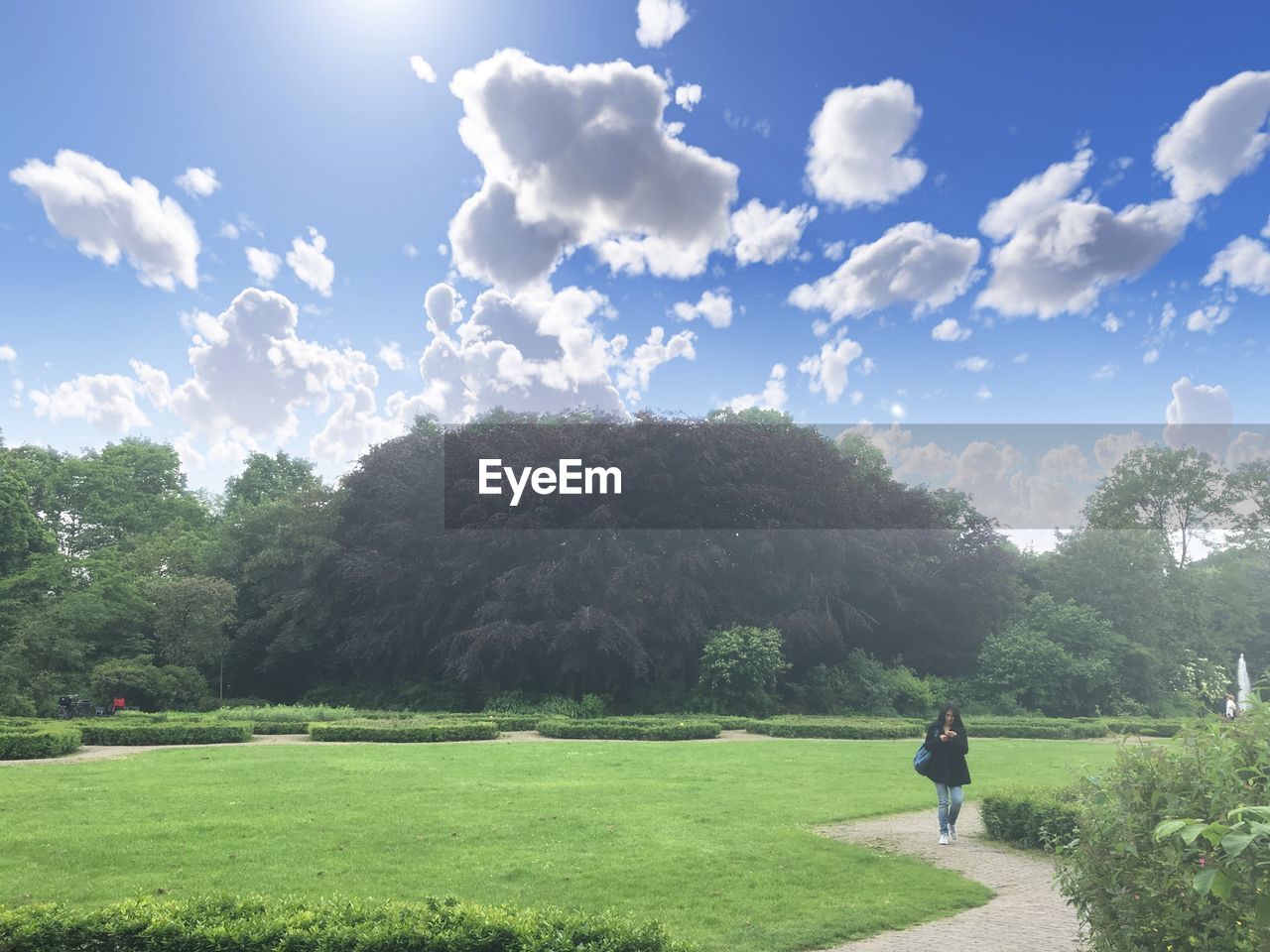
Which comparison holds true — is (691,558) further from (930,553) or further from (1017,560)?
(1017,560)

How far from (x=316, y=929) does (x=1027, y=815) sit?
26.7 feet

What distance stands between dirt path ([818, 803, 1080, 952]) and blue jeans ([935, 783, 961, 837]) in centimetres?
25

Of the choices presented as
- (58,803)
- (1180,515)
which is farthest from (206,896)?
(1180,515)

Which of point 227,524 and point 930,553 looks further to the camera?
point 227,524

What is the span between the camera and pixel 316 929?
18.1ft

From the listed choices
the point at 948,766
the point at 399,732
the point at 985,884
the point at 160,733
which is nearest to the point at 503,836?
the point at 985,884

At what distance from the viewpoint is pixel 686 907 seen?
704 cm

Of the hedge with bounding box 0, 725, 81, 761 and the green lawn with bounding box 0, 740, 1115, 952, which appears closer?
the green lawn with bounding box 0, 740, 1115, 952

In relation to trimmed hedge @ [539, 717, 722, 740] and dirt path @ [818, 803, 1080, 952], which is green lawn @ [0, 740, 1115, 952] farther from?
trimmed hedge @ [539, 717, 722, 740]

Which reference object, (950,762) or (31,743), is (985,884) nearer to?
(950,762)

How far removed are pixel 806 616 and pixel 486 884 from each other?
24116 millimetres

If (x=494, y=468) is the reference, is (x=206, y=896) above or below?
below

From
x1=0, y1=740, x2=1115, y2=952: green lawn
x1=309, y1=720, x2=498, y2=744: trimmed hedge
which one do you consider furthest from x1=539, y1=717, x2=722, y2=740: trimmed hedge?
x1=0, y1=740, x2=1115, y2=952: green lawn

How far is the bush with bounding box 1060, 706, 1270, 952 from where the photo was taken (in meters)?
3.96
